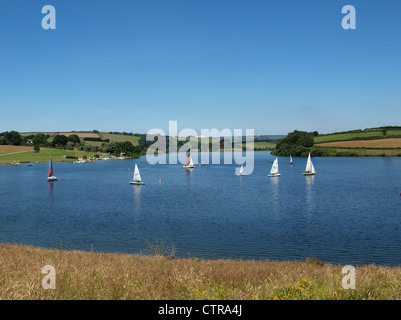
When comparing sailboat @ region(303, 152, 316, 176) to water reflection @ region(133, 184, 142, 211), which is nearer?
water reflection @ region(133, 184, 142, 211)

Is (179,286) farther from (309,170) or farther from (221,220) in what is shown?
(309,170)

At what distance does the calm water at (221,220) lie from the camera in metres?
32.5

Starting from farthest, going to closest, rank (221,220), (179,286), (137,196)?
(137,196), (221,220), (179,286)

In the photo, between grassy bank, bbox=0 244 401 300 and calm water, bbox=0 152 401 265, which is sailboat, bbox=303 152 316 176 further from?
grassy bank, bbox=0 244 401 300

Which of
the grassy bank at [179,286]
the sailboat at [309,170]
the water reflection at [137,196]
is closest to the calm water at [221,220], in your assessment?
the water reflection at [137,196]

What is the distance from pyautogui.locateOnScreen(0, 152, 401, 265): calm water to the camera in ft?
107

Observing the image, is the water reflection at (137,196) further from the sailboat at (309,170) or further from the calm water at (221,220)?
the sailboat at (309,170)

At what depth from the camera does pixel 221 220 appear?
4572cm

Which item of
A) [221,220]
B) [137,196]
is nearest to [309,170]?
[137,196]

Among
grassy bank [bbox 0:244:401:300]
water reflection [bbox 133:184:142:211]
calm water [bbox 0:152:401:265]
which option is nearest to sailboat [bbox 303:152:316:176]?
calm water [bbox 0:152:401:265]

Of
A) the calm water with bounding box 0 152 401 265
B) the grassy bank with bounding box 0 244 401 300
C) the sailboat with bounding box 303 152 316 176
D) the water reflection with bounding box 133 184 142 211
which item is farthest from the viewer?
the sailboat with bounding box 303 152 316 176
